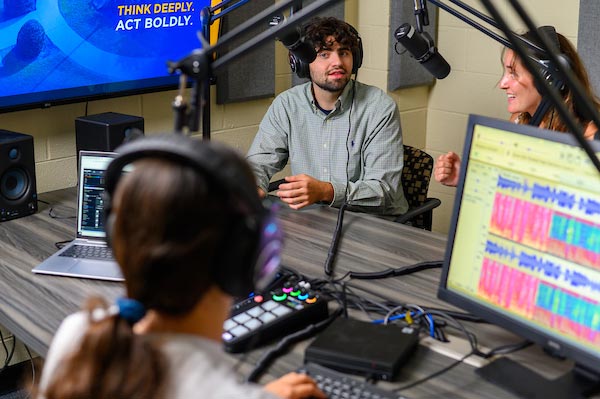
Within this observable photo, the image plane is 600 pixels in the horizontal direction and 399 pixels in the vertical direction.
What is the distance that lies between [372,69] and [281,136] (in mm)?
1088

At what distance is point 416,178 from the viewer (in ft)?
9.55

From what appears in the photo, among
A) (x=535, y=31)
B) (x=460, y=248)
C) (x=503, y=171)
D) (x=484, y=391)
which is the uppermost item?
(x=535, y=31)

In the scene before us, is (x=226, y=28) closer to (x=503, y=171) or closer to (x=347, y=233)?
(x=347, y=233)

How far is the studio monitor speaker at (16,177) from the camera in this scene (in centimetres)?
236

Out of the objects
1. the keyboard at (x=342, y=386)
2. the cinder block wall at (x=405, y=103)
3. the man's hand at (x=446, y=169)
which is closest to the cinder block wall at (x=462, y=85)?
the cinder block wall at (x=405, y=103)

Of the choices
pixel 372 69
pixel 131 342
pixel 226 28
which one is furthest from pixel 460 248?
pixel 372 69

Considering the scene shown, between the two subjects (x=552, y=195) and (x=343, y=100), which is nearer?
(x=552, y=195)

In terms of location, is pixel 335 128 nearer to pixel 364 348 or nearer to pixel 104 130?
pixel 104 130

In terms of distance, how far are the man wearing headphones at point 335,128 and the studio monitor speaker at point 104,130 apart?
494mm

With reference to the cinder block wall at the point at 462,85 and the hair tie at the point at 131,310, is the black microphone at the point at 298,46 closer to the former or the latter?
the hair tie at the point at 131,310

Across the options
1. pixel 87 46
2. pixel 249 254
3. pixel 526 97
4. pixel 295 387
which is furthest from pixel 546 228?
pixel 87 46

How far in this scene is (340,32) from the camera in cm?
292

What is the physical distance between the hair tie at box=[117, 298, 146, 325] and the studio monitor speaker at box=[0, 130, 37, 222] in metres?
1.55

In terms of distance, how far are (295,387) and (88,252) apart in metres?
0.92
